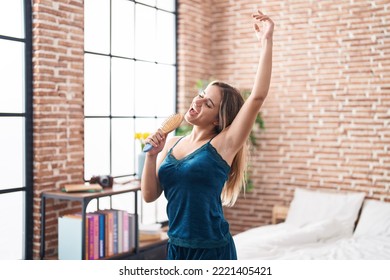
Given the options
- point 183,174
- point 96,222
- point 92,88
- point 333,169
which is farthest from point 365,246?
point 183,174

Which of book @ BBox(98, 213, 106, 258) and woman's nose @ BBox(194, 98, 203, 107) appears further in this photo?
book @ BBox(98, 213, 106, 258)

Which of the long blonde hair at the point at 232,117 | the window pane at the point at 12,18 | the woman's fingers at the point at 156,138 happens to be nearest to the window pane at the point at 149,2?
the window pane at the point at 12,18

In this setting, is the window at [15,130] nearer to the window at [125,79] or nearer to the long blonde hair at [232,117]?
the window at [125,79]

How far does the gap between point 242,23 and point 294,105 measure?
1.10 meters

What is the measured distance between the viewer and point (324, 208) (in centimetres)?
509

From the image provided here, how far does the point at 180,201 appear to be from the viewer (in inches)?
74.0

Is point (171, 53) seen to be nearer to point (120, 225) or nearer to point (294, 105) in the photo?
point (294, 105)

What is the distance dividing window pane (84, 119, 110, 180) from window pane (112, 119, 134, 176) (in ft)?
0.29

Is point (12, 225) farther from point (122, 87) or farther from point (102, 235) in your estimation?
point (122, 87)

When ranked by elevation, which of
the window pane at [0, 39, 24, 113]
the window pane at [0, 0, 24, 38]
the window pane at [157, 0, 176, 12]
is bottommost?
the window pane at [0, 39, 24, 113]

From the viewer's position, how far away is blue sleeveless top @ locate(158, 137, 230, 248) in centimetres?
186

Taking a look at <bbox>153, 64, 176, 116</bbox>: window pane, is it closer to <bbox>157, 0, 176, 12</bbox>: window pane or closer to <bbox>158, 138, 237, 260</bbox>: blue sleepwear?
<bbox>157, 0, 176, 12</bbox>: window pane

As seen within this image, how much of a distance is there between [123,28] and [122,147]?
109 cm

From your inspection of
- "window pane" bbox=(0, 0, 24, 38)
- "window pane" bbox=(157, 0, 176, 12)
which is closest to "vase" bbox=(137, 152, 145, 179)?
"window pane" bbox=(0, 0, 24, 38)
